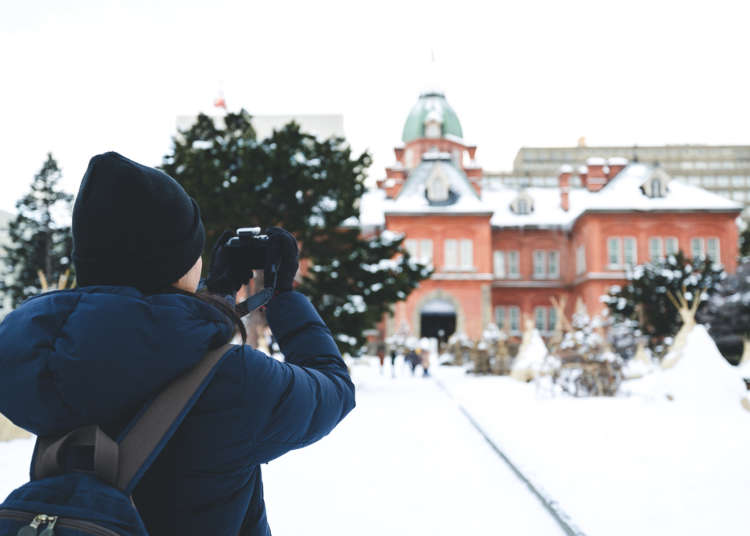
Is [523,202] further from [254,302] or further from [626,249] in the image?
[254,302]

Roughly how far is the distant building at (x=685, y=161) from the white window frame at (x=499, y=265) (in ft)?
170

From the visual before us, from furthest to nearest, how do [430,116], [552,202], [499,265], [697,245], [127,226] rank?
1. [430,116]
2. [552,202]
3. [499,265]
4. [697,245]
5. [127,226]

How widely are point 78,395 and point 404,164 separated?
163 ft

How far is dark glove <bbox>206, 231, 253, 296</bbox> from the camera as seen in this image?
1.68 metres

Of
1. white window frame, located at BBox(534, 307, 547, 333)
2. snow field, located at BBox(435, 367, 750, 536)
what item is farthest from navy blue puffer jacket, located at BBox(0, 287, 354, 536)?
white window frame, located at BBox(534, 307, 547, 333)

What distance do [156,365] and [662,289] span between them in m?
28.1

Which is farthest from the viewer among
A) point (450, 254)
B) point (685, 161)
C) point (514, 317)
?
point (685, 161)

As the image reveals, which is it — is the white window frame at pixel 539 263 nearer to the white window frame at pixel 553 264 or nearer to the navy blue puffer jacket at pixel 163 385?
the white window frame at pixel 553 264

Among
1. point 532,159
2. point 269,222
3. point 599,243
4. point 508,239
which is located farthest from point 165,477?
point 532,159

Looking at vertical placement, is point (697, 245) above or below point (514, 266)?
above

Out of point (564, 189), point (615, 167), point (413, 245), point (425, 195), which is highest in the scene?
point (615, 167)

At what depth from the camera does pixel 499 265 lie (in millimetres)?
43000

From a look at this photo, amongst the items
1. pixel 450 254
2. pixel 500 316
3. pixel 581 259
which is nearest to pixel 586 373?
pixel 450 254

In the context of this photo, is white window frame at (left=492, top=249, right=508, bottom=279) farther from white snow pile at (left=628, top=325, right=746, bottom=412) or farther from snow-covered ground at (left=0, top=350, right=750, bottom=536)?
snow-covered ground at (left=0, top=350, right=750, bottom=536)
